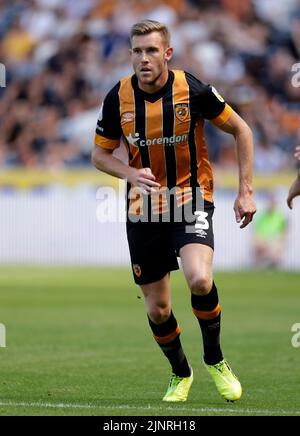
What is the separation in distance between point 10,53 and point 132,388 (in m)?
21.5

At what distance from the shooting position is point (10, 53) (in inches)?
1112

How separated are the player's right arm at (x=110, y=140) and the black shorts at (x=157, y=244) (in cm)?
43

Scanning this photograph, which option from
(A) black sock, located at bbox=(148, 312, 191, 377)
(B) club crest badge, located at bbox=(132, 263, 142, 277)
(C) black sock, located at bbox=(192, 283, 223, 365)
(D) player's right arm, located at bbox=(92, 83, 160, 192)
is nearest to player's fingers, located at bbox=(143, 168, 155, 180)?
(D) player's right arm, located at bbox=(92, 83, 160, 192)

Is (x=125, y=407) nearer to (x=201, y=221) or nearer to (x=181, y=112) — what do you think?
(x=201, y=221)

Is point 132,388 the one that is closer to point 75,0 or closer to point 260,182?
point 260,182

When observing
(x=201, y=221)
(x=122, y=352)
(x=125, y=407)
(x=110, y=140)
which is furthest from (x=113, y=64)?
(x=125, y=407)

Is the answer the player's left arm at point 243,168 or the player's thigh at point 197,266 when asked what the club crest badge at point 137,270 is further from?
the player's left arm at point 243,168

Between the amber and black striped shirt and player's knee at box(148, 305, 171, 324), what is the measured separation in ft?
2.77

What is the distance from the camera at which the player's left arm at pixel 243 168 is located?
717 cm

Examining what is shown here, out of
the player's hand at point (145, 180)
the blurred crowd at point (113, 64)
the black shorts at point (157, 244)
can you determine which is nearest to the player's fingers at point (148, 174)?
the player's hand at point (145, 180)

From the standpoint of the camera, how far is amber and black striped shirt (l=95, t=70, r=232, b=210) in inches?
288

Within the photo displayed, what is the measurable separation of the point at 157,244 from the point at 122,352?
11.2 ft

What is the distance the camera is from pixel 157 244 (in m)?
7.37

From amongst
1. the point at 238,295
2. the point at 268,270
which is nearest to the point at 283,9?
the point at 268,270
